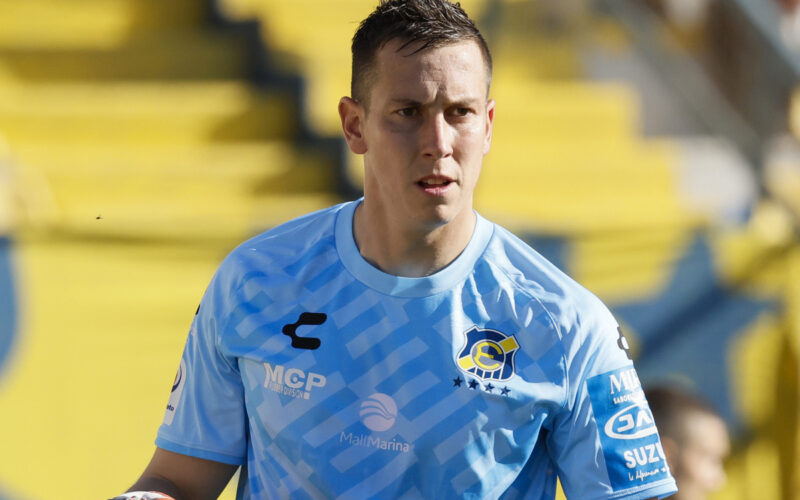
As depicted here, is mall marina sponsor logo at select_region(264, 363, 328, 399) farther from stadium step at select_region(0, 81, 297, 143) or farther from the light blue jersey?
stadium step at select_region(0, 81, 297, 143)

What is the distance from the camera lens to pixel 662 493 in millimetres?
2525

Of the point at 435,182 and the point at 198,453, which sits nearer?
the point at 435,182

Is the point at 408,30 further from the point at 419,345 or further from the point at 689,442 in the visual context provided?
the point at 689,442

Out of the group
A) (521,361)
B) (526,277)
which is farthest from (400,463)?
(526,277)

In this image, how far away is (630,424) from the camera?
253cm

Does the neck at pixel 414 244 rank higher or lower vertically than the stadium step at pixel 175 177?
higher

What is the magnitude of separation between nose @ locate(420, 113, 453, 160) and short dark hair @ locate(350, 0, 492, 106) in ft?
0.54

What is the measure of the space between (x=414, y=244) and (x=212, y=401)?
0.63 metres

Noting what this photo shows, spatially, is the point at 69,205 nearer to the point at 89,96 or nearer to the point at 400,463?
the point at 89,96

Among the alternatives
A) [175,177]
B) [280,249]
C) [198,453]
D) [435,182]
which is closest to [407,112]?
[435,182]

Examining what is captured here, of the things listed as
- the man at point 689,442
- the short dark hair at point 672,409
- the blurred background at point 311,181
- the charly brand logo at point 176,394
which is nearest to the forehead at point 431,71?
the charly brand logo at point 176,394

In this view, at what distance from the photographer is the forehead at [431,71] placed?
2.47 m

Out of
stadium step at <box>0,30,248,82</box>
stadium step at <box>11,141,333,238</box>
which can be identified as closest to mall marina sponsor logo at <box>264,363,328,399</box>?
stadium step at <box>11,141,333,238</box>

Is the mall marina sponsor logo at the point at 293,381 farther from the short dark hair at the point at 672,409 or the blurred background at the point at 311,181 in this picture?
the blurred background at the point at 311,181
